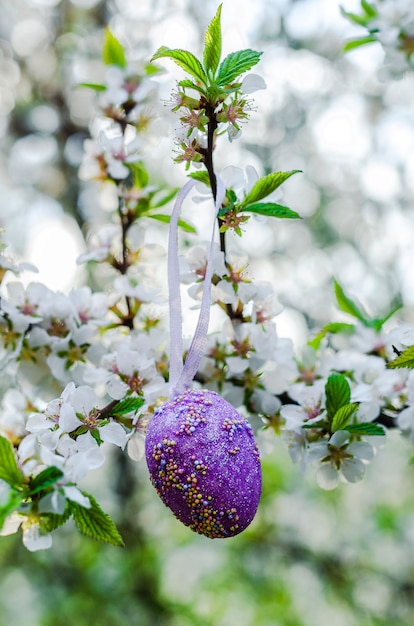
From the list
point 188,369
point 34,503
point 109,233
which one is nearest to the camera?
point 34,503

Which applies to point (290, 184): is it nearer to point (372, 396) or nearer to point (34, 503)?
point (372, 396)

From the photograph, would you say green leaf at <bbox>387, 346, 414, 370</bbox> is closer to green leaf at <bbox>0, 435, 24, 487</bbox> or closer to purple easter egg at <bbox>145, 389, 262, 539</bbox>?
purple easter egg at <bbox>145, 389, 262, 539</bbox>

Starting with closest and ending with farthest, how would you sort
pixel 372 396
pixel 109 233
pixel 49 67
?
pixel 372 396 → pixel 109 233 → pixel 49 67

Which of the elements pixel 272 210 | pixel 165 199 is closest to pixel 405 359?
pixel 272 210

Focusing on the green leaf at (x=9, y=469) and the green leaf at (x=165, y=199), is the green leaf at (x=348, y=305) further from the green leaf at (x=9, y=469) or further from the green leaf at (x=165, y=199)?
the green leaf at (x=9, y=469)

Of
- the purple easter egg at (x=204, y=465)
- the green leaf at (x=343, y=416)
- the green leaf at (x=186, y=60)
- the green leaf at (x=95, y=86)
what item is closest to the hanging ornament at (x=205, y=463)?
the purple easter egg at (x=204, y=465)

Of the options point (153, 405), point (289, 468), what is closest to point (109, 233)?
point (153, 405)

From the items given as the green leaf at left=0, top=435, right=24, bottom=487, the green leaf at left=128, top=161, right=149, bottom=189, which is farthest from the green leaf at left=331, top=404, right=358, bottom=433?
the green leaf at left=128, top=161, right=149, bottom=189
